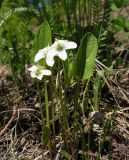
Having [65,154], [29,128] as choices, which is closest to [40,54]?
[65,154]

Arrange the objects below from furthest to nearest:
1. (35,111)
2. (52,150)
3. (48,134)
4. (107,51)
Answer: (107,51) < (35,111) < (52,150) < (48,134)

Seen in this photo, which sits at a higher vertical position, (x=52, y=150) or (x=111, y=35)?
(x=111, y=35)

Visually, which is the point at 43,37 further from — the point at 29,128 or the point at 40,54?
the point at 29,128

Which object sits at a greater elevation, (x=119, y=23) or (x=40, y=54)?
(x=119, y=23)

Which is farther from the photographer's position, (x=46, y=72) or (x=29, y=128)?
(x=29, y=128)

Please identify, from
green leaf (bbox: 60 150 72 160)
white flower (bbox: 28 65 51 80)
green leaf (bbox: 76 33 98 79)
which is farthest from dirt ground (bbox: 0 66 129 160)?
white flower (bbox: 28 65 51 80)

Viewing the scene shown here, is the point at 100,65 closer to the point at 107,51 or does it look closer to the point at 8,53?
the point at 107,51

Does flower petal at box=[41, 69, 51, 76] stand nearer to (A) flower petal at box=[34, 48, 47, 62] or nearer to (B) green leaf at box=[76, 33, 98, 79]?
(A) flower petal at box=[34, 48, 47, 62]

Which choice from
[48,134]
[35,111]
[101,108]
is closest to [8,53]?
[35,111]
